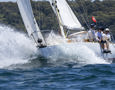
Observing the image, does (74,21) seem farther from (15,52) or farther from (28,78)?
(28,78)

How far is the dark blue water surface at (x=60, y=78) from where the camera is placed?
7.68m

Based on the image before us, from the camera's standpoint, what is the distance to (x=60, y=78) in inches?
338

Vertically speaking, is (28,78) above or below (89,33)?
below

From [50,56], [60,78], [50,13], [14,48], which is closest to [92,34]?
[50,56]

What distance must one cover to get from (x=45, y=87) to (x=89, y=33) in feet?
18.0

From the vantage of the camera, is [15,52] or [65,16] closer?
[15,52]

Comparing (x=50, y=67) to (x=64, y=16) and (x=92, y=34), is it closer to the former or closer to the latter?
(x=92, y=34)

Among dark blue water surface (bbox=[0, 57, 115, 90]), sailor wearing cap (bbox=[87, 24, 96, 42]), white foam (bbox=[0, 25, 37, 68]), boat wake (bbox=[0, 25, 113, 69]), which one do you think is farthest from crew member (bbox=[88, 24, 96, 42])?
white foam (bbox=[0, 25, 37, 68])

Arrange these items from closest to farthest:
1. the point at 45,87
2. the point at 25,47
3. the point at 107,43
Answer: the point at 45,87
the point at 107,43
the point at 25,47

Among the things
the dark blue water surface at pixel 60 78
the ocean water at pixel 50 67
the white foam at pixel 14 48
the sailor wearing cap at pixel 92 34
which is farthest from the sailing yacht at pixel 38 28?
the dark blue water surface at pixel 60 78

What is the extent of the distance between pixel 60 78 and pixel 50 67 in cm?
211

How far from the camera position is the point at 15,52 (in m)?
13.4

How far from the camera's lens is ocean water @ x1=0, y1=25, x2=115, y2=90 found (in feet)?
25.8

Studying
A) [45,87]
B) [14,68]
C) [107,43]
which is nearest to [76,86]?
[45,87]
